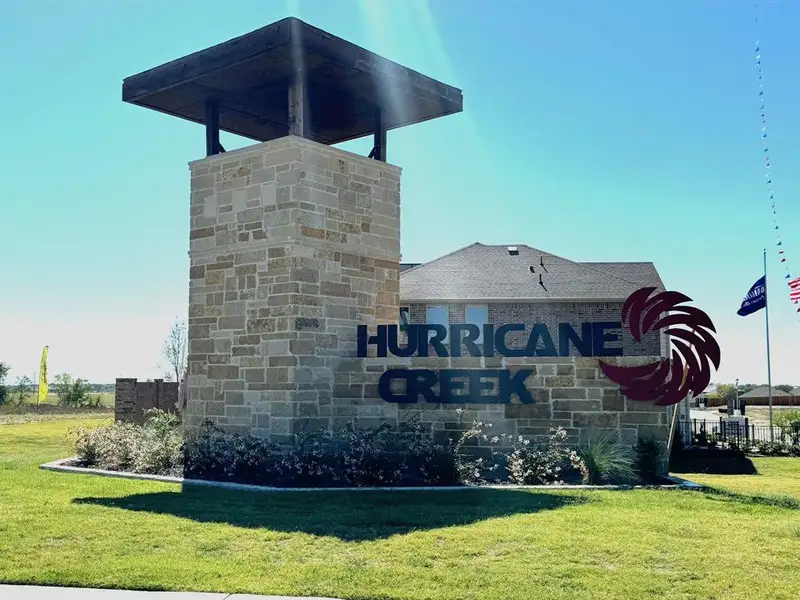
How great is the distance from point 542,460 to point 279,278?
6.14 meters

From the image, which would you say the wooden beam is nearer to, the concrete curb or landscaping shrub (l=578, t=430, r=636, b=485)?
the concrete curb

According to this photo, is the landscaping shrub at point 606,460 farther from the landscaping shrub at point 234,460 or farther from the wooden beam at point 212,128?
the wooden beam at point 212,128

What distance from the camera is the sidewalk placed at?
7086 mm

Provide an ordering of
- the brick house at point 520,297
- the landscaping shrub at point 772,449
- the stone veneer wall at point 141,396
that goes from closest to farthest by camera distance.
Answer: the stone veneer wall at point 141,396, the landscaping shrub at point 772,449, the brick house at point 520,297

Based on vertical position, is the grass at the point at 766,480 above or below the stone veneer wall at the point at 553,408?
below

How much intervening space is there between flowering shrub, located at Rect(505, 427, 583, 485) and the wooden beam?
8915mm

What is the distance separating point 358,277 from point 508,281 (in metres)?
15.6

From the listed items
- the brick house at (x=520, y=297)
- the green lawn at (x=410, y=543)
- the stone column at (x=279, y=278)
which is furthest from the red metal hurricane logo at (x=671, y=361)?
the brick house at (x=520, y=297)

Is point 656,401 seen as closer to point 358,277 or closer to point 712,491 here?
point 712,491

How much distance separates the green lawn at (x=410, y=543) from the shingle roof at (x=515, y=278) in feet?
59.9

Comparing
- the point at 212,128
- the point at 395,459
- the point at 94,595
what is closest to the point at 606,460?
the point at 395,459

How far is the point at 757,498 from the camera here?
1348 centimetres

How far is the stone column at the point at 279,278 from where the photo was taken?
647 inches

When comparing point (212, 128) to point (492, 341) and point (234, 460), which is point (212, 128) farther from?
point (492, 341)
